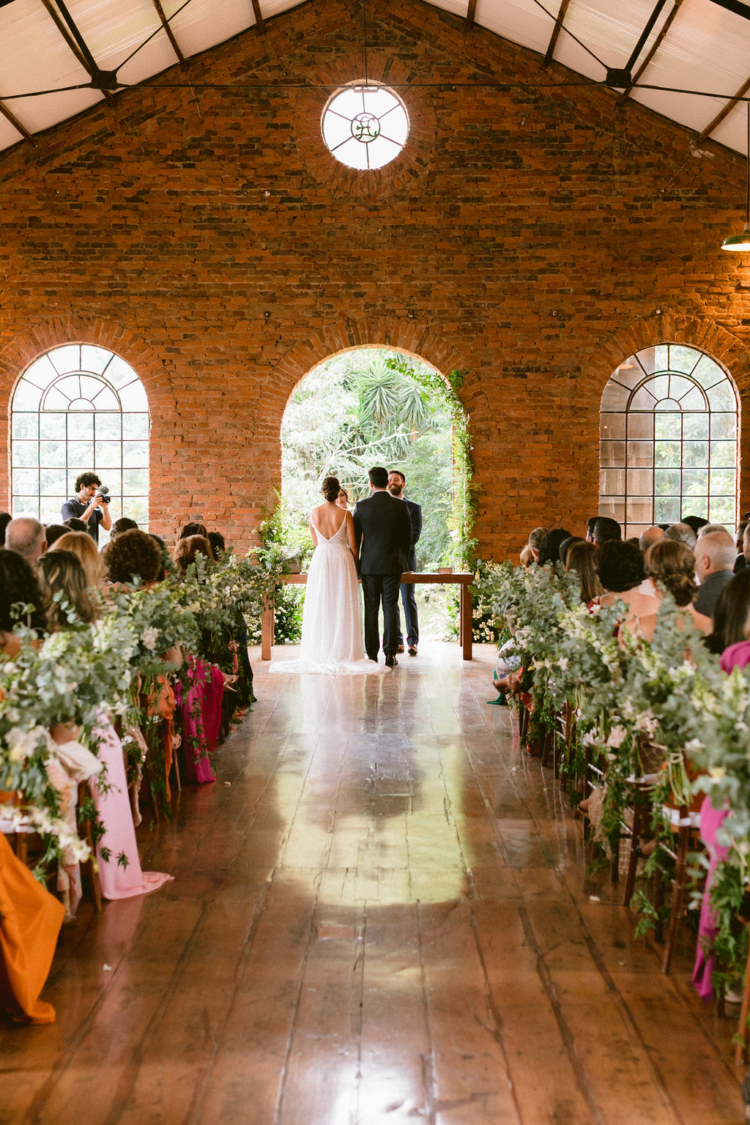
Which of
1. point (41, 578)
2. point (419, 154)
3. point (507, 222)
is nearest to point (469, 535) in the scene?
point (507, 222)

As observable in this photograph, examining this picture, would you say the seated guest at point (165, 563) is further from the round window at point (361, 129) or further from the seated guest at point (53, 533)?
the round window at point (361, 129)

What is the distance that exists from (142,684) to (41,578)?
104 centimetres

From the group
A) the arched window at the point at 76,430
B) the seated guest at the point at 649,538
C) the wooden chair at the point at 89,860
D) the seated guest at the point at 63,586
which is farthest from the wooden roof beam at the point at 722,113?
the wooden chair at the point at 89,860

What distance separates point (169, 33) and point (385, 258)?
3.04 metres

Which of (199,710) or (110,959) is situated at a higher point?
(199,710)

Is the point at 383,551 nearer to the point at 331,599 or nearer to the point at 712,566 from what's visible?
the point at 331,599

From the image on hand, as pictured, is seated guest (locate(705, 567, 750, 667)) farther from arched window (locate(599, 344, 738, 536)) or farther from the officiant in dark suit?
arched window (locate(599, 344, 738, 536))

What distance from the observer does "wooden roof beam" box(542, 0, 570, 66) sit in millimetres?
9922

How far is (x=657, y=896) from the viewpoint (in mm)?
3785

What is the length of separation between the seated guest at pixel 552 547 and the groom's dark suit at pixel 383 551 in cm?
293

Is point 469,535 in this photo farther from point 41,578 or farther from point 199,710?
point 41,578

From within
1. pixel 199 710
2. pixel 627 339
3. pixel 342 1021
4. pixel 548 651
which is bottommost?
pixel 342 1021

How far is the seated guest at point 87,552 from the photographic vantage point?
417 cm

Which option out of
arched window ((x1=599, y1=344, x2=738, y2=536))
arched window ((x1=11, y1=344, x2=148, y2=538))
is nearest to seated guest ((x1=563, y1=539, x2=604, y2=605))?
arched window ((x1=599, y1=344, x2=738, y2=536))
